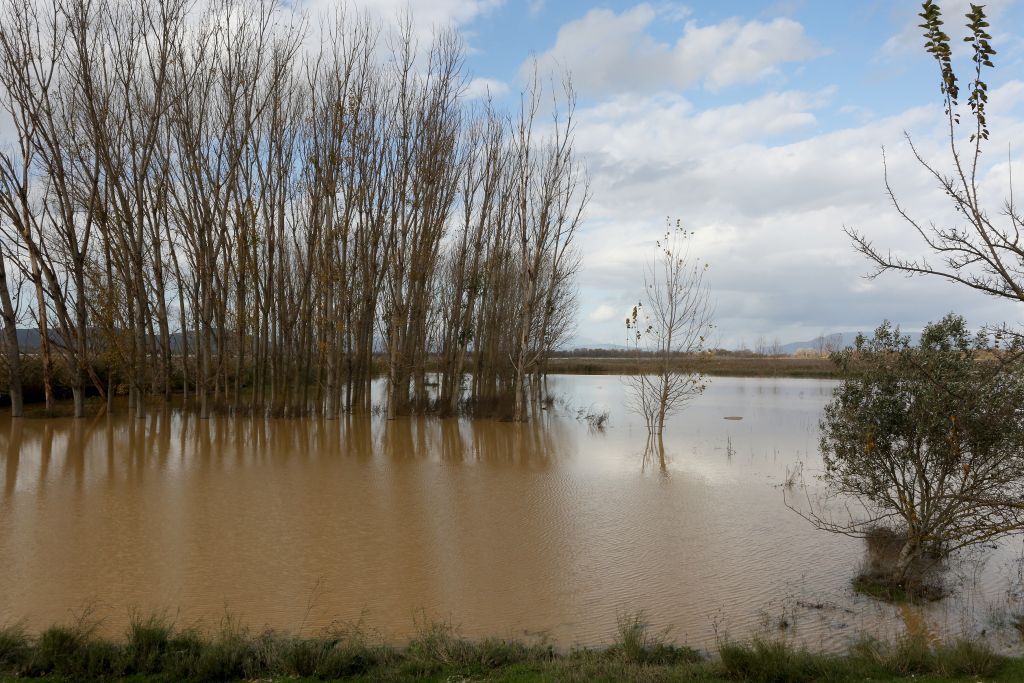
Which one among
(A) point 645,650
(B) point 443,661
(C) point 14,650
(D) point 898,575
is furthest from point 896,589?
(C) point 14,650

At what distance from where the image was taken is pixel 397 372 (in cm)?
1959

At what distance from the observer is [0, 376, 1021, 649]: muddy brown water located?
222 inches

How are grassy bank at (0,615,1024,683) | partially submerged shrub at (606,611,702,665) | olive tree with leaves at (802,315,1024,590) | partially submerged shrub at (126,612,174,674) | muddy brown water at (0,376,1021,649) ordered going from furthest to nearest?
olive tree with leaves at (802,315,1024,590)
muddy brown water at (0,376,1021,649)
partially submerged shrub at (606,611,702,665)
partially submerged shrub at (126,612,174,674)
grassy bank at (0,615,1024,683)

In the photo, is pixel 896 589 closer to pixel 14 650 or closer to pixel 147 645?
pixel 147 645

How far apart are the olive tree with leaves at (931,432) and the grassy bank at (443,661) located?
177cm

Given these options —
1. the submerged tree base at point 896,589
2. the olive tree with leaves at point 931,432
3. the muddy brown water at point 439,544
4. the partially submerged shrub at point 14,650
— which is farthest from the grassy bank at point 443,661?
the olive tree with leaves at point 931,432

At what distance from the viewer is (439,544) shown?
7.58 metres

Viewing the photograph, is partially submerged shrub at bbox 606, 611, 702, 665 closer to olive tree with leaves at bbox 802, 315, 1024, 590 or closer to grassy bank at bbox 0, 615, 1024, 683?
grassy bank at bbox 0, 615, 1024, 683


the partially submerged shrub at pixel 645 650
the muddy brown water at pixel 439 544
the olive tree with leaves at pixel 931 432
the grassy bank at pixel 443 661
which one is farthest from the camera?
the olive tree with leaves at pixel 931 432

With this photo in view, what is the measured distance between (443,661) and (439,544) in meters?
3.22

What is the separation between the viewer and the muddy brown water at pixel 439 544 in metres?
5.64

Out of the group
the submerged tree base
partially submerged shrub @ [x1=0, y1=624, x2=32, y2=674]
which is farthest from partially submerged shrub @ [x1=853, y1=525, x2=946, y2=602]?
partially submerged shrub @ [x1=0, y1=624, x2=32, y2=674]

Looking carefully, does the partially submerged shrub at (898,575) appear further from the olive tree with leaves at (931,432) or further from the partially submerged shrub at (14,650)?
the partially submerged shrub at (14,650)

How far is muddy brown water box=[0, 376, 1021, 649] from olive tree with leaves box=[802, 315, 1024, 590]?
759 millimetres
